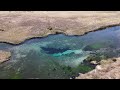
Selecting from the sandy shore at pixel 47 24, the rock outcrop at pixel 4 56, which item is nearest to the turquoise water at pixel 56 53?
the rock outcrop at pixel 4 56

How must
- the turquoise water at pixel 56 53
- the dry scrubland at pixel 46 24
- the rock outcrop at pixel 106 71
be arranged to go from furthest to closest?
the dry scrubland at pixel 46 24
the turquoise water at pixel 56 53
the rock outcrop at pixel 106 71

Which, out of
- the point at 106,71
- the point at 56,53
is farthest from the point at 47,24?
the point at 106,71

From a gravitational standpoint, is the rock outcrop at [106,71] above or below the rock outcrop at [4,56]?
above

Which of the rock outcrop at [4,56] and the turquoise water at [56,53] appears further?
the rock outcrop at [4,56]

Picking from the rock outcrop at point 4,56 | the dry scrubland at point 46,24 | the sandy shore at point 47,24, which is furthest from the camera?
the sandy shore at point 47,24

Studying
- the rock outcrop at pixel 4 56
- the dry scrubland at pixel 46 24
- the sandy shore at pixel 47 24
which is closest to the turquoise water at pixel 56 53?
the rock outcrop at pixel 4 56

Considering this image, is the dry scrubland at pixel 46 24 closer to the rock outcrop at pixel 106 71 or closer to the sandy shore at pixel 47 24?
the sandy shore at pixel 47 24

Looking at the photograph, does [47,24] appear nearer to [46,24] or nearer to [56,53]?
[46,24]

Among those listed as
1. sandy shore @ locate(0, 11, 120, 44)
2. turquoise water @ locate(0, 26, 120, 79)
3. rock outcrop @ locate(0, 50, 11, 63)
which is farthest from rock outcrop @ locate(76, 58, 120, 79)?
sandy shore @ locate(0, 11, 120, 44)
